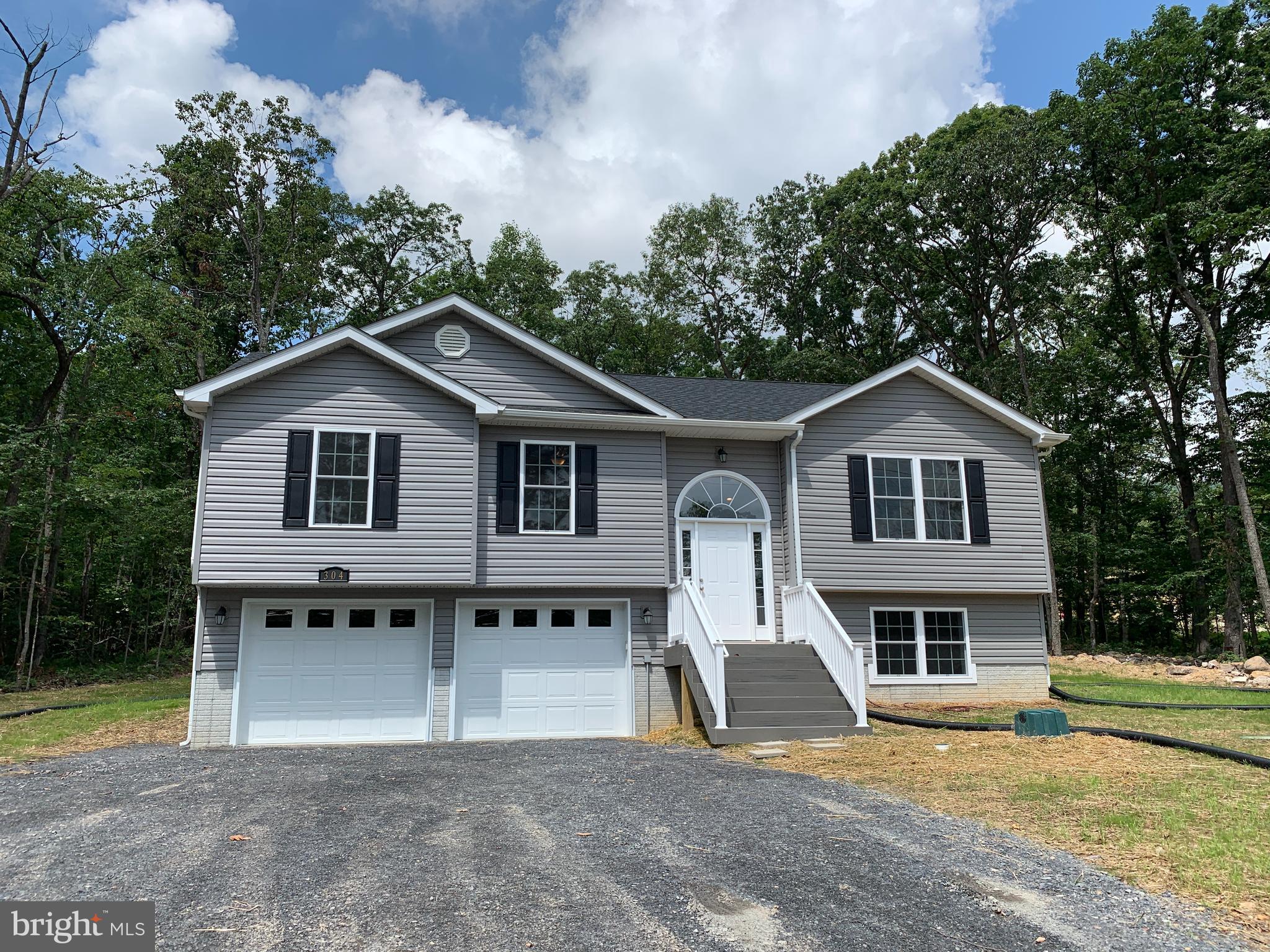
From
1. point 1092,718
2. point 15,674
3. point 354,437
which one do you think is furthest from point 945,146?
point 15,674

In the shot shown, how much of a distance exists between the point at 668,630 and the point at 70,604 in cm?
1973

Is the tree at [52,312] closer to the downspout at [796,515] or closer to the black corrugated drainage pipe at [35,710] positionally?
the black corrugated drainage pipe at [35,710]

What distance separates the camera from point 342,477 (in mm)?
12273

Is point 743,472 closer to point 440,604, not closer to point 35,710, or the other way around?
point 440,604

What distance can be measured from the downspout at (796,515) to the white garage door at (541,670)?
2884 mm

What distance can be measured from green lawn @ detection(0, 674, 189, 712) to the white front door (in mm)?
10687

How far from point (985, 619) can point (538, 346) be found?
898 cm

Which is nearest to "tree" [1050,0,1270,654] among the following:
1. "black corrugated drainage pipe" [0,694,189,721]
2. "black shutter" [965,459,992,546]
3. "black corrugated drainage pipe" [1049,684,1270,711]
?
"black corrugated drainage pipe" [1049,684,1270,711]

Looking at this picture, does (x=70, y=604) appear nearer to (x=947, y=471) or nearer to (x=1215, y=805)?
(x=947, y=471)

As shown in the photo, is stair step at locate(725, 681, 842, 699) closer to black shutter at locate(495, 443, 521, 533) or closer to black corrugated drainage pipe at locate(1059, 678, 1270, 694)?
black shutter at locate(495, 443, 521, 533)

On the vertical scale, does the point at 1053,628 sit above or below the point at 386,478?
below

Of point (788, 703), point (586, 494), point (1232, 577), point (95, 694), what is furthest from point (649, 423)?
point (1232, 577)

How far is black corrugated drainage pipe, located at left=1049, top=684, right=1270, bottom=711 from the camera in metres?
13.2

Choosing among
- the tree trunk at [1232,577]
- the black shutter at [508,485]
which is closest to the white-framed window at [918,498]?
the black shutter at [508,485]
